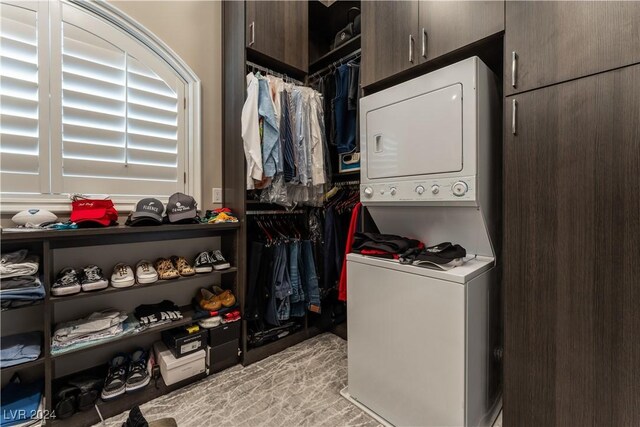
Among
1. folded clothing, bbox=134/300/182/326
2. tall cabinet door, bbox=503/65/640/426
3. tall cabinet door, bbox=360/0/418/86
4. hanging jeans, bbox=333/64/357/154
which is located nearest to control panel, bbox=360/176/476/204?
tall cabinet door, bbox=503/65/640/426

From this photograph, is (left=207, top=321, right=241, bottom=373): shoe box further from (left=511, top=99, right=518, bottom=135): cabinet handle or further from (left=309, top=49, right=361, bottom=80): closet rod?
(left=309, top=49, right=361, bottom=80): closet rod


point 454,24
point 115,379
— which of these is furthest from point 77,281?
point 454,24

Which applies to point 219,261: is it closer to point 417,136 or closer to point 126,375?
point 126,375

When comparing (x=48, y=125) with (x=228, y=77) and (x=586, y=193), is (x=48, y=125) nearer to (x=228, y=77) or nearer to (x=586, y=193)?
(x=228, y=77)

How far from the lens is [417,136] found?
1377 millimetres

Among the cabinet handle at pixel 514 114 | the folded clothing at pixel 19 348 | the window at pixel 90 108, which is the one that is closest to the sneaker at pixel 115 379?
the folded clothing at pixel 19 348

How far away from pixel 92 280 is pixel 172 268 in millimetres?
392

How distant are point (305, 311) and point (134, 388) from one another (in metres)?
1.15

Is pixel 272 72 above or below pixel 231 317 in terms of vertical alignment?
above

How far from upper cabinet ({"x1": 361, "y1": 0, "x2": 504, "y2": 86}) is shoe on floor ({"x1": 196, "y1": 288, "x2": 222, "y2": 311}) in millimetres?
1751

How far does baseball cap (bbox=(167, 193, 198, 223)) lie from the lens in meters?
1.67

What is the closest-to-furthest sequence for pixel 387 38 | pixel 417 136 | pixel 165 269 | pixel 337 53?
pixel 417 136 → pixel 387 38 → pixel 165 269 → pixel 337 53

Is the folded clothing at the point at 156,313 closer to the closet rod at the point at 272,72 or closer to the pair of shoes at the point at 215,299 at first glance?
the pair of shoes at the point at 215,299

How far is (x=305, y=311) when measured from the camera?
219 centimetres
